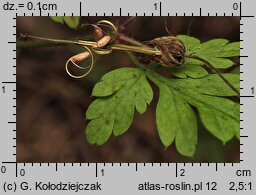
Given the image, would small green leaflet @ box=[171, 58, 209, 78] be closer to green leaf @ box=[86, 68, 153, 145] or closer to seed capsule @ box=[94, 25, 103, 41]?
green leaf @ box=[86, 68, 153, 145]

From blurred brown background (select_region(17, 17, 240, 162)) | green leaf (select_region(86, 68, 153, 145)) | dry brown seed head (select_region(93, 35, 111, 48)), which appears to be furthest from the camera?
blurred brown background (select_region(17, 17, 240, 162))

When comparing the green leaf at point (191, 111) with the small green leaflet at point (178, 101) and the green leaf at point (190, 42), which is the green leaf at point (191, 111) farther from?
the green leaf at point (190, 42)

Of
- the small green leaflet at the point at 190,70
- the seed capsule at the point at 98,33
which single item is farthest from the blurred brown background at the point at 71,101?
the small green leaflet at the point at 190,70

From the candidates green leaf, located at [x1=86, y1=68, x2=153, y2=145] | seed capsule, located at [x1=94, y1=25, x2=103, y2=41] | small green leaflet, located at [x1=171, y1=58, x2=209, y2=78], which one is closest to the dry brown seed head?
seed capsule, located at [x1=94, y1=25, x2=103, y2=41]

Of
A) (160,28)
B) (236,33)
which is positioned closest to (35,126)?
(160,28)

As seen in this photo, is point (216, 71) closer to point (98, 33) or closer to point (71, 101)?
point (98, 33)

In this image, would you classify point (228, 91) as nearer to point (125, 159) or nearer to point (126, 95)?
point (126, 95)
